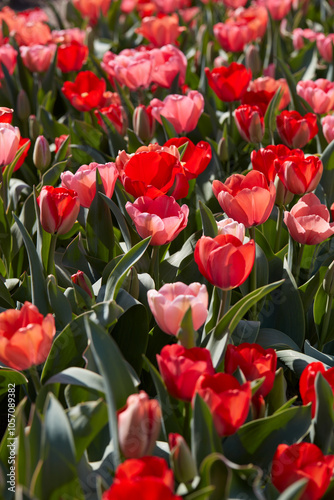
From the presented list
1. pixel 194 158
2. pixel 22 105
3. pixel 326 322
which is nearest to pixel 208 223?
pixel 194 158

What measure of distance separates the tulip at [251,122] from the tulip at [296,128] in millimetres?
60

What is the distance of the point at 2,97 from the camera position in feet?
7.83

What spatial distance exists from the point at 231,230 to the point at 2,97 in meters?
1.63

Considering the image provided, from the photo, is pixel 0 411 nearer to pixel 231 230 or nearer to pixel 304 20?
pixel 231 230

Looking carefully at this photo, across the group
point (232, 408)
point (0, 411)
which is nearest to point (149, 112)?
point (0, 411)

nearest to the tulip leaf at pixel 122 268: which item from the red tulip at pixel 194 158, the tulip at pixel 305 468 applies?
the red tulip at pixel 194 158


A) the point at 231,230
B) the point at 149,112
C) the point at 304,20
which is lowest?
the point at 304,20

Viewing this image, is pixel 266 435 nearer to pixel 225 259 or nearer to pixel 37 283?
pixel 225 259

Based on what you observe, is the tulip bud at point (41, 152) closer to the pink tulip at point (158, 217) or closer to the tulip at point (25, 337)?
the pink tulip at point (158, 217)

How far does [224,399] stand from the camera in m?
0.79

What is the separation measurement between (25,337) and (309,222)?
23.6 inches

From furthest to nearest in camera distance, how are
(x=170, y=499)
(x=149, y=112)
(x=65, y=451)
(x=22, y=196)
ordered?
(x=22, y=196) → (x=149, y=112) → (x=65, y=451) → (x=170, y=499)

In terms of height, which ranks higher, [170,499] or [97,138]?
[170,499]

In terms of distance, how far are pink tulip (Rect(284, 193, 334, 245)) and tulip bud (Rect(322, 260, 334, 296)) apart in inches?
2.5
